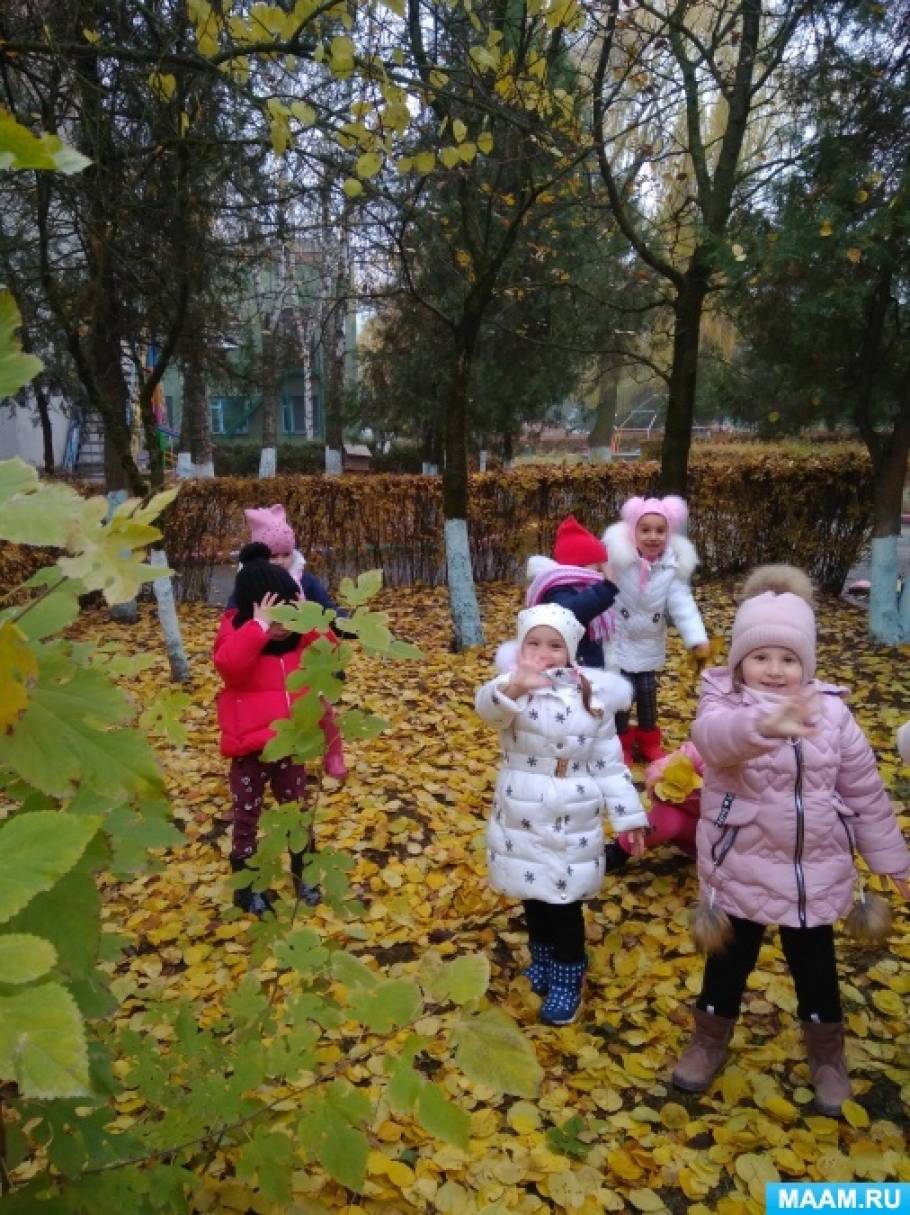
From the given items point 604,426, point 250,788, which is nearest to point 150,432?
point 250,788

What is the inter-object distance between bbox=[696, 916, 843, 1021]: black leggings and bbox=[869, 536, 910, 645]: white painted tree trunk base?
5453mm

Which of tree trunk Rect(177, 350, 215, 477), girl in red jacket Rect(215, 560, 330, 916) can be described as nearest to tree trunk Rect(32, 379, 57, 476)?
tree trunk Rect(177, 350, 215, 477)

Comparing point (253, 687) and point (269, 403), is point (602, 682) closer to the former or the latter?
point (253, 687)

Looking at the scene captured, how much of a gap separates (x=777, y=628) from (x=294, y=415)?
124ft

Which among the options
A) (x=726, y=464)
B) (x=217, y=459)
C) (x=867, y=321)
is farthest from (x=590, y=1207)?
(x=217, y=459)

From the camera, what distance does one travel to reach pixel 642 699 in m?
4.73

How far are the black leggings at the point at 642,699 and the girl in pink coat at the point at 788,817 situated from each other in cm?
223

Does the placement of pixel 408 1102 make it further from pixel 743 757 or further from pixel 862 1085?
pixel 862 1085

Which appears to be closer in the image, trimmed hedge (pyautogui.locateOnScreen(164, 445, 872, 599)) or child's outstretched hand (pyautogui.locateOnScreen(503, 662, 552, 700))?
child's outstretched hand (pyautogui.locateOnScreen(503, 662, 552, 700))

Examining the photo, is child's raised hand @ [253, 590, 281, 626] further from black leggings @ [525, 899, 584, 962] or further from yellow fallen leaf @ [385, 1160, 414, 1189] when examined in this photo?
yellow fallen leaf @ [385, 1160, 414, 1189]

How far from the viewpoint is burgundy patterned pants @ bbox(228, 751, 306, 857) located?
3357 millimetres

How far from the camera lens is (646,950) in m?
3.21

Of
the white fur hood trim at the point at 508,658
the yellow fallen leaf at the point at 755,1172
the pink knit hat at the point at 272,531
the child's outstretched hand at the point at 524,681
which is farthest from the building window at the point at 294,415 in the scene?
the yellow fallen leaf at the point at 755,1172

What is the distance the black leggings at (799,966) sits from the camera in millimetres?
2314
